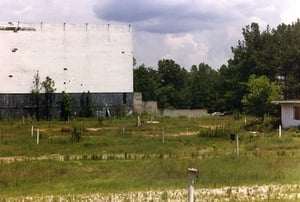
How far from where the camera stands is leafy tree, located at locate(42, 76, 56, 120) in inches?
2270

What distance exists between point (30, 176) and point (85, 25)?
138 feet

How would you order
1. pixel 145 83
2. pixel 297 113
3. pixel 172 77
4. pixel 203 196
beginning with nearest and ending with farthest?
pixel 203 196
pixel 297 113
pixel 145 83
pixel 172 77

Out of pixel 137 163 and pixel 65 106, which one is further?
pixel 65 106

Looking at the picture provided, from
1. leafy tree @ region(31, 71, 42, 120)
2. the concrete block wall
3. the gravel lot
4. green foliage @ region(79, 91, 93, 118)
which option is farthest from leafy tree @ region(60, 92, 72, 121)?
the gravel lot

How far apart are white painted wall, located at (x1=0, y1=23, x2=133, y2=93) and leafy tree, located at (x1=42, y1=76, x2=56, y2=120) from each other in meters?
0.61

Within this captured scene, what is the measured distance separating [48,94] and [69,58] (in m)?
4.20

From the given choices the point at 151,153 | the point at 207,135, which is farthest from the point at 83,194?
the point at 207,135

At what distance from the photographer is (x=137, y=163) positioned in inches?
855

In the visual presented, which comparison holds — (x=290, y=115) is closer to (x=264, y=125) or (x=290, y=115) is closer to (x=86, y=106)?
(x=264, y=125)

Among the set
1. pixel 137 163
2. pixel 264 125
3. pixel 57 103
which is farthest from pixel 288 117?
pixel 57 103

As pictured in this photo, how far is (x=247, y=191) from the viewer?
15352 mm

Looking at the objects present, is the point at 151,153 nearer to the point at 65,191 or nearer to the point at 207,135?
the point at 207,135

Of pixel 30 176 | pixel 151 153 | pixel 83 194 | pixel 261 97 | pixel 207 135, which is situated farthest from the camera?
pixel 261 97

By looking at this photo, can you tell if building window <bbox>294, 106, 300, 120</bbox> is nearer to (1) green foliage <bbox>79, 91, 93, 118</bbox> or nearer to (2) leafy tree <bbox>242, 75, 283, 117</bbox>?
(2) leafy tree <bbox>242, 75, 283, 117</bbox>
